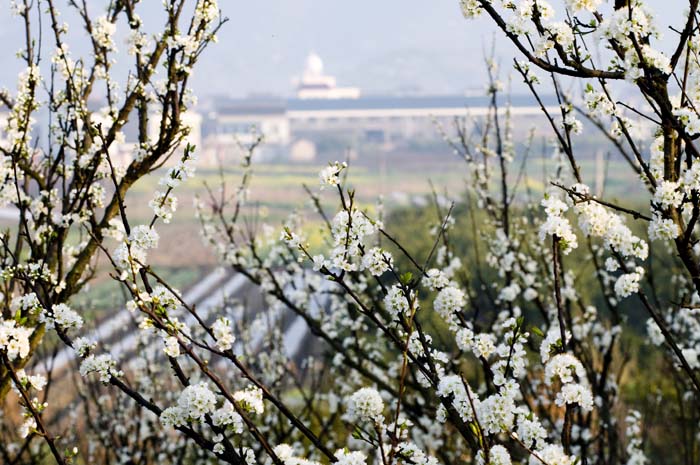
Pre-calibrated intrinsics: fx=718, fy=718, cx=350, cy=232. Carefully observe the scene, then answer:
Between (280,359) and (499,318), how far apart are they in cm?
143

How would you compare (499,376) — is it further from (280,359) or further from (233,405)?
(280,359)

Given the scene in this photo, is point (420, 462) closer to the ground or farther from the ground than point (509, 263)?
closer to the ground

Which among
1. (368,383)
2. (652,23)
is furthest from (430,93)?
(652,23)

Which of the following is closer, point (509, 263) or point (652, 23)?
point (652, 23)

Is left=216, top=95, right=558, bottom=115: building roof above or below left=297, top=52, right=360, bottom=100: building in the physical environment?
below

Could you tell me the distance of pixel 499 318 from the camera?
3715 millimetres

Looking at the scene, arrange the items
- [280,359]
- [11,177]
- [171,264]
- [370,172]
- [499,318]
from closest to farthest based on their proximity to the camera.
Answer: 1. [11,177]
2. [499,318]
3. [280,359]
4. [171,264]
5. [370,172]

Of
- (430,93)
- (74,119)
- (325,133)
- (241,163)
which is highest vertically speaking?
(430,93)

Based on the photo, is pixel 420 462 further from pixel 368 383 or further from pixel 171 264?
pixel 171 264

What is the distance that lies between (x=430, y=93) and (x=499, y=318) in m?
22.4

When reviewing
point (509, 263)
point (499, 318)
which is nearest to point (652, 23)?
point (509, 263)

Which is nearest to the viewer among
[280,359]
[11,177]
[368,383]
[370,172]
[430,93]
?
[11,177]

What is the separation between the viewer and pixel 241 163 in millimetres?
4090

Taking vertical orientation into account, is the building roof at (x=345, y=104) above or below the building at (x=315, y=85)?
below
